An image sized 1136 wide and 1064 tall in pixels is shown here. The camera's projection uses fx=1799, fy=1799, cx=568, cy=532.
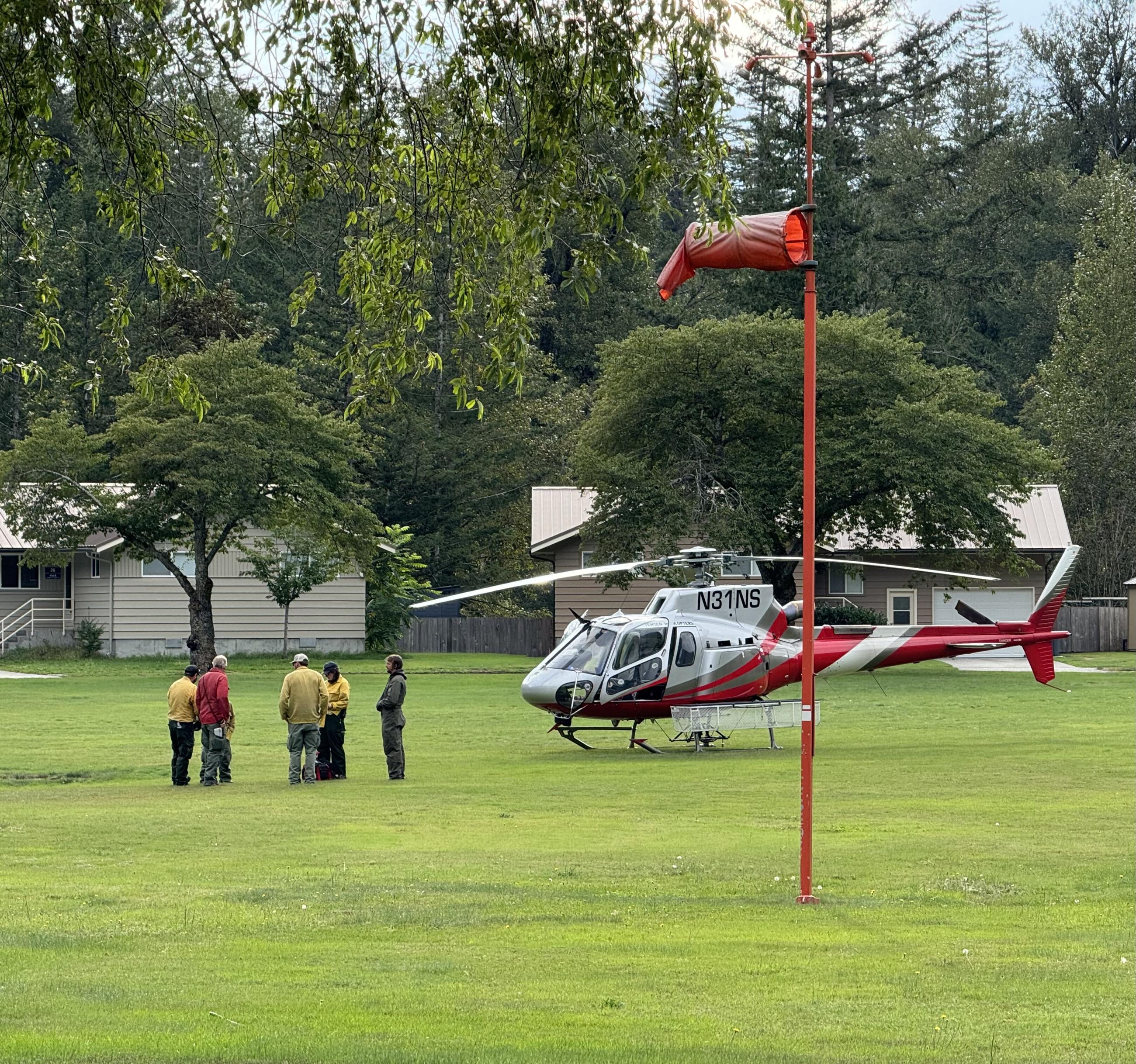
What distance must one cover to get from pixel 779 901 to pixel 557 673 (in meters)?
14.1

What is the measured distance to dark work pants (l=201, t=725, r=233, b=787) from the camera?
22531 millimetres

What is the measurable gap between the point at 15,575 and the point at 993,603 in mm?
33235

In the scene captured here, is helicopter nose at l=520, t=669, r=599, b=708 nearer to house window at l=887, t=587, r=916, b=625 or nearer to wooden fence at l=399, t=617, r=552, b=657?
house window at l=887, t=587, r=916, b=625

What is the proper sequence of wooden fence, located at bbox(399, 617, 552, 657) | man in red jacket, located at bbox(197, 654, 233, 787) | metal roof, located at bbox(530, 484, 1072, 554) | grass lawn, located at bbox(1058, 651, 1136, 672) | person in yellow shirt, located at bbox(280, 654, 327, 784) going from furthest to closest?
wooden fence, located at bbox(399, 617, 552, 657) < metal roof, located at bbox(530, 484, 1072, 554) < grass lawn, located at bbox(1058, 651, 1136, 672) < man in red jacket, located at bbox(197, 654, 233, 787) < person in yellow shirt, located at bbox(280, 654, 327, 784)

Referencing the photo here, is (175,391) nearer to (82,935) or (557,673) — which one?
(82,935)

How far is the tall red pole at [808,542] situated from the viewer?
1304cm

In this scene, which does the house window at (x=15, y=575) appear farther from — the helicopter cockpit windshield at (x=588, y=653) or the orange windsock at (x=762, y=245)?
the orange windsock at (x=762, y=245)

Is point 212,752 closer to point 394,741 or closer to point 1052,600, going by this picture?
point 394,741

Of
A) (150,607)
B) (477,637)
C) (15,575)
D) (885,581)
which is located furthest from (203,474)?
(885,581)

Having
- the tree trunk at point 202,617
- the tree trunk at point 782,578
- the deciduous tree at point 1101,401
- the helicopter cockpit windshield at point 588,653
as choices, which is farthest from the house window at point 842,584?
the helicopter cockpit windshield at point 588,653

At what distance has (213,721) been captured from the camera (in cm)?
2247

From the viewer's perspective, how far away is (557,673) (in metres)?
27.1

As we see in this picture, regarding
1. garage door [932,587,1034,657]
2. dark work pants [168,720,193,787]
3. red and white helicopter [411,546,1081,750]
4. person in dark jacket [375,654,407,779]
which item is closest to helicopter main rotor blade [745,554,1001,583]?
red and white helicopter [411,546,1081,750]

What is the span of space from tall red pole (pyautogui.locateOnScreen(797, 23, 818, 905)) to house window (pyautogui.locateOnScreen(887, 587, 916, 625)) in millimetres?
47874
